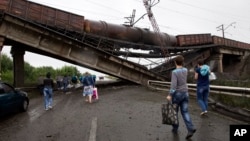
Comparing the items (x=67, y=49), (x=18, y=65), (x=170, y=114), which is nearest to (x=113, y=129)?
(x=170, y=114)

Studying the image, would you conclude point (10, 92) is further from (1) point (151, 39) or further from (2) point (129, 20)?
(2) point (129, 20)

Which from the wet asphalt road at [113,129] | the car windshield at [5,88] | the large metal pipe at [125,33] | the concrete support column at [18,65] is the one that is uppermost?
the large metal pipe at [125,33]

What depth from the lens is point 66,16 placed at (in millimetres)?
27281

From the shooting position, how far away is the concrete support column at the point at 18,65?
29672 mm

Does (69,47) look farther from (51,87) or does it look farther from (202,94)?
(202,94)

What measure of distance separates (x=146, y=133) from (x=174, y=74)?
1726mm

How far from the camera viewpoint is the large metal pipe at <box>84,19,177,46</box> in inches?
1180

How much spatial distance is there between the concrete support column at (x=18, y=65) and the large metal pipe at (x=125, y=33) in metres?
7.59

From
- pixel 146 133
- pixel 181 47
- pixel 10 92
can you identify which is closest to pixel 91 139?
pixel 146 133

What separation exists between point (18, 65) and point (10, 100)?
64.3 ft

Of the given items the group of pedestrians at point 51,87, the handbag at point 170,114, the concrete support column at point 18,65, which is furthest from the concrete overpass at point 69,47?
the handbag at point 170,114

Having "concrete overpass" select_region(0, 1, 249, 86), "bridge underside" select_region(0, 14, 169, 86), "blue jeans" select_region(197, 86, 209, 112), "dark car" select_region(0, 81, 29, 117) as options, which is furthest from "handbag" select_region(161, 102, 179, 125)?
"bridge underside" select_region(0, 14, 169, 86)

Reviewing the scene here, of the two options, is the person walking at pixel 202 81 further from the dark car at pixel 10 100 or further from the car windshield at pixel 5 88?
the car windshield at pixel 5 88

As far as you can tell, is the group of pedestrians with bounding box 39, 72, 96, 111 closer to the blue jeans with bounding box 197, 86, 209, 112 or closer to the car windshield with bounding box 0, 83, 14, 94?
the car windshield with bounding box 0, 83, 14, 94
